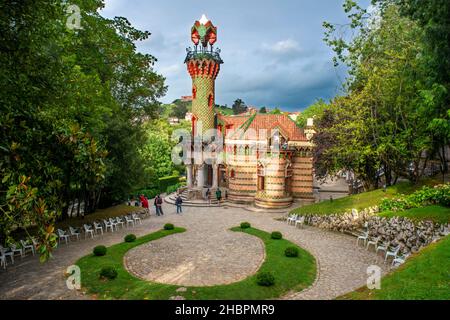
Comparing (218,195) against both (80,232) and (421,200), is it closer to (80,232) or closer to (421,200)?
(80,232)

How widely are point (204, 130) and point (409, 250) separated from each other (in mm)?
25467

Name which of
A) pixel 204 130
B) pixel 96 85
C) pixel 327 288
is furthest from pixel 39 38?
pixel 204 130

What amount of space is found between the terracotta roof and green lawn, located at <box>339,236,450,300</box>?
24356 millimetres

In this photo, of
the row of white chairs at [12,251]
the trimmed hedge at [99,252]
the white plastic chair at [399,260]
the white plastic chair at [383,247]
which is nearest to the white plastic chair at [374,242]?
the white plastic chair at [383,247]

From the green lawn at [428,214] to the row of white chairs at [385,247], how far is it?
81.0 inches

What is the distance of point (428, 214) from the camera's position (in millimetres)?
17438

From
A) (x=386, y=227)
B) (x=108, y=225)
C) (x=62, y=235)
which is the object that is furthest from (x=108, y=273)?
(x=386, y=227)

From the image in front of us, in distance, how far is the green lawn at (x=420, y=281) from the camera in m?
8.30

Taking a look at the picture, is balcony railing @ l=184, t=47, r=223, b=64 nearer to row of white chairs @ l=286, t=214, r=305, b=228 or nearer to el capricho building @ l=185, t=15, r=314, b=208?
el capricho building @ l=185, t=15, r=314, b=208

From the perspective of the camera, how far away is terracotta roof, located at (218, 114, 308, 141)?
35.5 metres

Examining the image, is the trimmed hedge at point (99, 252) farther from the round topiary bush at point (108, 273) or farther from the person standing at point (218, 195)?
the person standing at point (218, 195)

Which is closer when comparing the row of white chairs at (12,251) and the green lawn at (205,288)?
the green lawn at (205,288)

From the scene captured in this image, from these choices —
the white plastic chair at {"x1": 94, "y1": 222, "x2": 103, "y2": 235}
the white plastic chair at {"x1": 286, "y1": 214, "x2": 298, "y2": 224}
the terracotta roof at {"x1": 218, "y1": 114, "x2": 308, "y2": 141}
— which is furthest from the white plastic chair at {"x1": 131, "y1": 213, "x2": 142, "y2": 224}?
the terracotta roof at {"x1": 218, "y1": 114, "x2": 308, "y2": 141}

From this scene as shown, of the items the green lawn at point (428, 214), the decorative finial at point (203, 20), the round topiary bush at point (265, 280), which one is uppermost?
the decorative finial at point (203, 20)
